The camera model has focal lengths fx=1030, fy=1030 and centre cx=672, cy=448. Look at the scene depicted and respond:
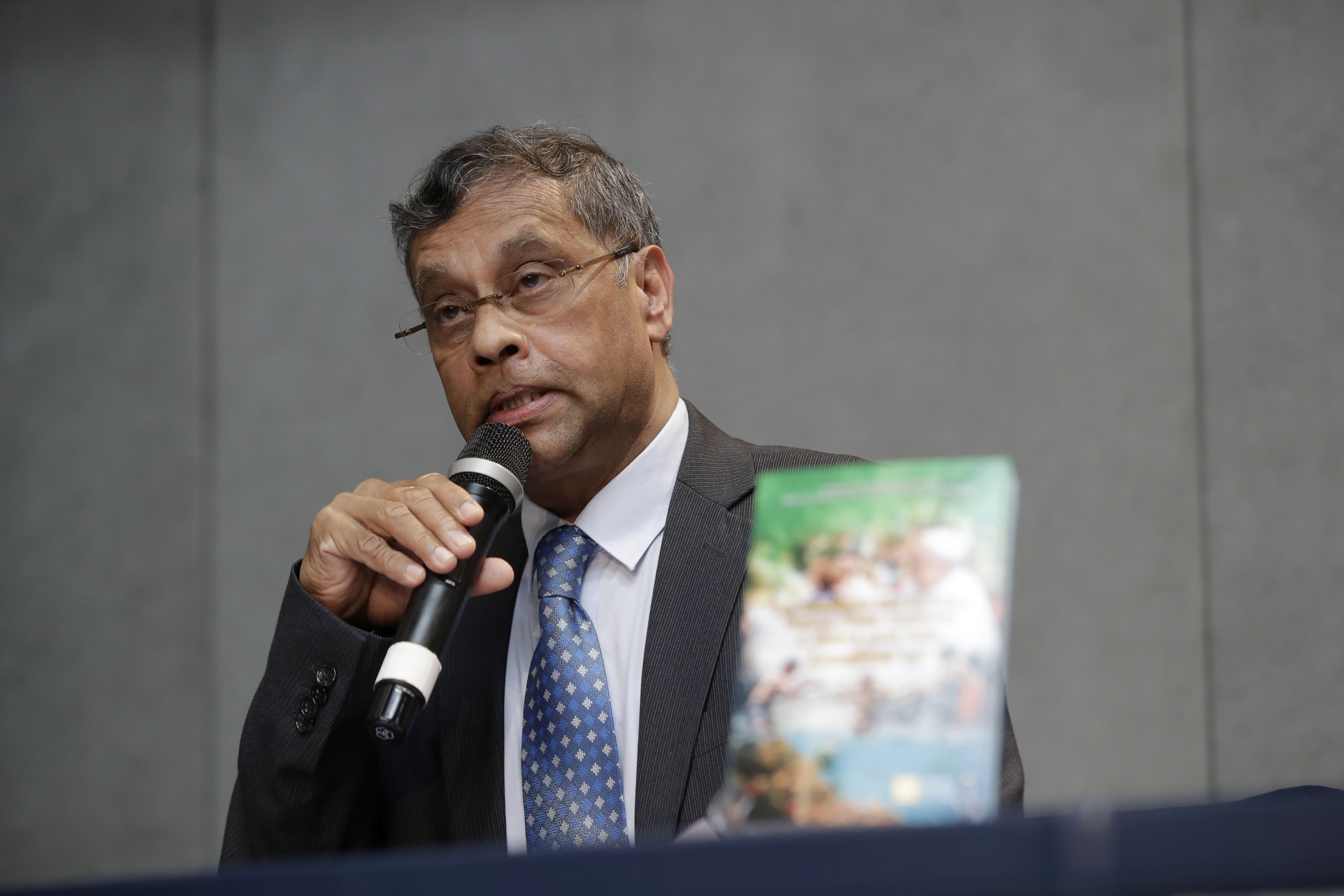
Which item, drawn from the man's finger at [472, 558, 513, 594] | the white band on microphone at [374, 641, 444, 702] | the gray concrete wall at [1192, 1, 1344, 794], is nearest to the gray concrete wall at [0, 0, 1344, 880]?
the gray concrete wall at [1192, 1, 1344, 794]

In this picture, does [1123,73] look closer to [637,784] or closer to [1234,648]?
[1234,648]

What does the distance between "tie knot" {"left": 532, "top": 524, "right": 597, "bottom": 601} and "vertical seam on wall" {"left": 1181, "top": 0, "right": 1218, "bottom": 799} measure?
169 centimetres

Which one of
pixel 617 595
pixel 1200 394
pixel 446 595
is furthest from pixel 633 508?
pixel 1200 394

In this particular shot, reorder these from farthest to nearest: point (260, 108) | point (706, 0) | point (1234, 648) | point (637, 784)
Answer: point (260, 108) < point (706, 0) < point (1234, 648) < point (637, 784)

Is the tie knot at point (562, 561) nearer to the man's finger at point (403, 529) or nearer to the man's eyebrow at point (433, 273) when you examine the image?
the man's finger at point (403, 529)

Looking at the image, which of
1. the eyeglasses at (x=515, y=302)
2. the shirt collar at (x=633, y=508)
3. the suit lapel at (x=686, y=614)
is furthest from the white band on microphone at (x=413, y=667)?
the eyeglasses at (x=515, y=302)

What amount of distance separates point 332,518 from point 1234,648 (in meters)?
2.10

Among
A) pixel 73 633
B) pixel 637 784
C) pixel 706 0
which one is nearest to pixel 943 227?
pixel 706 0

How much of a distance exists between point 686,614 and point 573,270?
522 mm

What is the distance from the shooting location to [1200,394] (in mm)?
2420

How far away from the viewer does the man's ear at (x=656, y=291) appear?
160 centimetres

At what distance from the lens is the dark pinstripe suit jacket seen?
3.80 ft

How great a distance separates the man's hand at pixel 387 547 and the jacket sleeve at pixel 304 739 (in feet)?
0.14

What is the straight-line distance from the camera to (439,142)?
9.14ft
